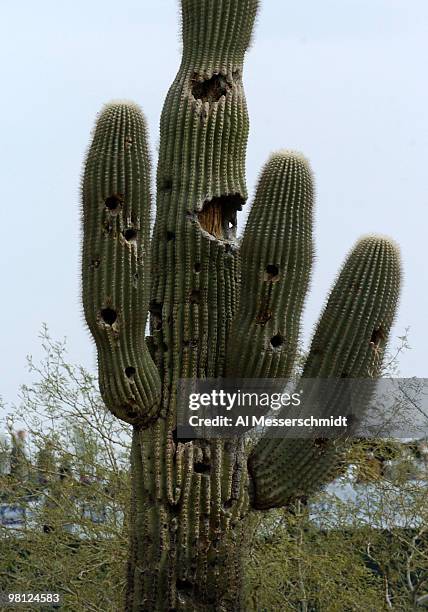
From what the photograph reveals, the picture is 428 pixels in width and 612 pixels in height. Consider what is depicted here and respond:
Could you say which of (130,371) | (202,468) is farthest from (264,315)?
(202,468)

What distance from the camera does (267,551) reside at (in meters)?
12.3

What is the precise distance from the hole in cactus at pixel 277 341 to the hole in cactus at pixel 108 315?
92 cm

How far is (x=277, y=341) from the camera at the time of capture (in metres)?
7.25

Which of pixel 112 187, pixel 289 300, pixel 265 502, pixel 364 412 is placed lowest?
pixel 265 502

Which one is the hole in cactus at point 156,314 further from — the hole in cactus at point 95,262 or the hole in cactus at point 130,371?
the hole in cactus at point 95,262

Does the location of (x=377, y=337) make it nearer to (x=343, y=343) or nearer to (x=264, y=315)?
(x=343, y=343)

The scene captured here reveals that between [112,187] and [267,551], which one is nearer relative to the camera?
[112,187]

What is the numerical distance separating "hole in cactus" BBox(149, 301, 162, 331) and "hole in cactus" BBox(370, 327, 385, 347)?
127cm

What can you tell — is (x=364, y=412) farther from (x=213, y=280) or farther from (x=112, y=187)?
(x=112, y=187)

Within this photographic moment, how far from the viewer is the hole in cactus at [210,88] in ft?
25.3

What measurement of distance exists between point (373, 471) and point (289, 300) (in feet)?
17.9

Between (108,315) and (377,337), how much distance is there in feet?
5.25

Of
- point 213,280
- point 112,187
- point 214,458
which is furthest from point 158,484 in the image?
point 112,187

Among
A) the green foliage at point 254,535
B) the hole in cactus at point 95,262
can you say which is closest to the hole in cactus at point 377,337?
the hole in cactus at point 95,262
